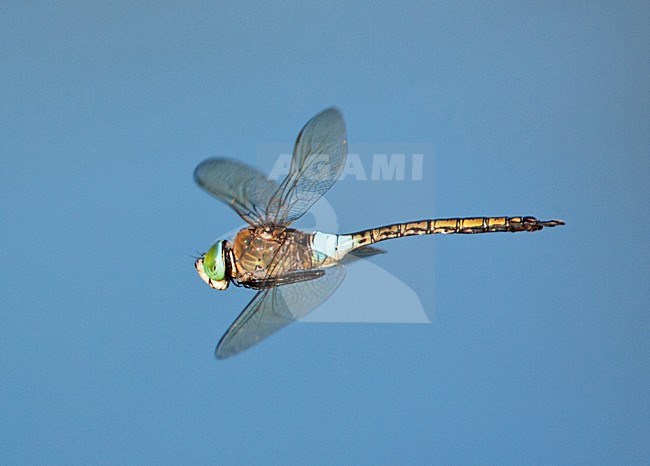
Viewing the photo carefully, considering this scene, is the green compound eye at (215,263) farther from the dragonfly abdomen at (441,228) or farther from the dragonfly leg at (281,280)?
the dragonfly abdomen at (441,228)

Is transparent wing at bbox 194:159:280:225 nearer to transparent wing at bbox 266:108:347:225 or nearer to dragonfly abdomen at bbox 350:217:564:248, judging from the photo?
transparent wing at bbox 266:108:347:225

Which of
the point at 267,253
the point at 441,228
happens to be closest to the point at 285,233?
the point at 267,253

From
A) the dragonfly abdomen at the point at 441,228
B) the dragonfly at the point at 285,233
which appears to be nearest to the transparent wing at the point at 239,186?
the dragonfly at the point at 285,233

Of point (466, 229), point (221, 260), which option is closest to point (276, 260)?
point (221, 260)

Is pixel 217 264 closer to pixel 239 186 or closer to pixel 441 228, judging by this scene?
pixel 239 186

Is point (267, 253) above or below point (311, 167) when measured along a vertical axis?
below
